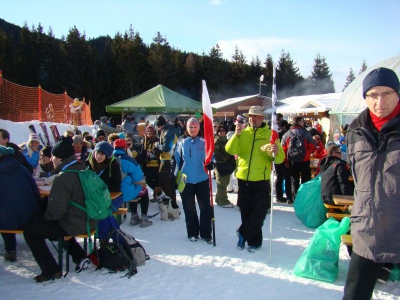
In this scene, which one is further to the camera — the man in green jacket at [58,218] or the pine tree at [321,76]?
the pine tree at [321,76]

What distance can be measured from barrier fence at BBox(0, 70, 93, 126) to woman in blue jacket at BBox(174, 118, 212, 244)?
7.28 m

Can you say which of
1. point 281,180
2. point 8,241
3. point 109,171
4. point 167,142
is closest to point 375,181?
point 109,171

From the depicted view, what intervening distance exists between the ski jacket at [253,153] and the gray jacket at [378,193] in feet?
7.53

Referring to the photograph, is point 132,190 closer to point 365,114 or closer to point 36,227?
point 36,227

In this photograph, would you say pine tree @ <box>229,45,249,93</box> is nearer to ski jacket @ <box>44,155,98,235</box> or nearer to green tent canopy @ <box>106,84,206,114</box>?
green tent canopy @ <box>106,84,206,114</box>

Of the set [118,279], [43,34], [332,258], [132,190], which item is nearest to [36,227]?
[118,279]

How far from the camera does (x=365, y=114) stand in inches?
91.3

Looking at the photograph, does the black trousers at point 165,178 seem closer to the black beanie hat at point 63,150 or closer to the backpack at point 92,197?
the backpack at point 92,197

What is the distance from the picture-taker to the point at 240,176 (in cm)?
465

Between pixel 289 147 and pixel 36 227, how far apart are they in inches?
206

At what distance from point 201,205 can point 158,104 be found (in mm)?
7992

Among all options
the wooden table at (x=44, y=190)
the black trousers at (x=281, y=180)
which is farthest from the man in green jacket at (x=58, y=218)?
Answer: the black trousers at (x=281, y=180)

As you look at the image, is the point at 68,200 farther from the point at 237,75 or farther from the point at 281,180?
the point at 237,75

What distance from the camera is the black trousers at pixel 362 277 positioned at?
7.31 ft
